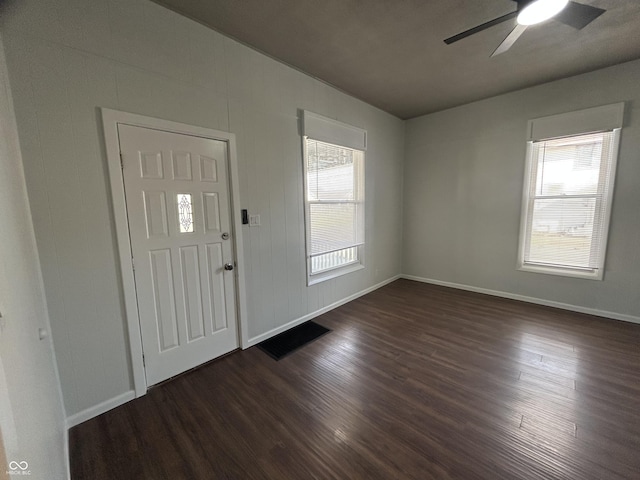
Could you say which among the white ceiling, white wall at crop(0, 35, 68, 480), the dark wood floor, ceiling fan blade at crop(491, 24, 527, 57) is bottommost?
the dark wood floor

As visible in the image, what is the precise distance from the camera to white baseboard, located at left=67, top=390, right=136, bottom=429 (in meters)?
1.68

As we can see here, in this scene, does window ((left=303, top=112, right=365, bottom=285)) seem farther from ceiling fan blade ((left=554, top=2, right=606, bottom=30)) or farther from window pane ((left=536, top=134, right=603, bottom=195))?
window pane ((left=536, top=134, right=603, bottom=195))

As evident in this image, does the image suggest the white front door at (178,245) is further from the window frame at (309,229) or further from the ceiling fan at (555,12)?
→ the ceiling fan at (555,12)

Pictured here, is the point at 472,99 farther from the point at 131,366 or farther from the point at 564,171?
the point at 131,366

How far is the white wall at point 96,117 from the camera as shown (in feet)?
4.88

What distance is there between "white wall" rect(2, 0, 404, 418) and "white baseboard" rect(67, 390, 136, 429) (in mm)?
20

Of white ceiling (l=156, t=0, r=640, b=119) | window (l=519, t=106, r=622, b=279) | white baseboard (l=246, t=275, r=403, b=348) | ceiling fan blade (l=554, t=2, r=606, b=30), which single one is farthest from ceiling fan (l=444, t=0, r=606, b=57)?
white baseboard (l=246, t=275, r=403, b=348)

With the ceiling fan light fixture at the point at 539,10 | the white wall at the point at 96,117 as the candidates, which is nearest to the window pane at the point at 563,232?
the ceiling fan light fixture at the point at 539,10

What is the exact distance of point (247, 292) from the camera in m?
2.55

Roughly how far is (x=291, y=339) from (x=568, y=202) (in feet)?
12.5

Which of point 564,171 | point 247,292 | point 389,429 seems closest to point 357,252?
point 247,292

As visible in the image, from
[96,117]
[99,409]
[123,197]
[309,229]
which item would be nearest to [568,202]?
[309,229]

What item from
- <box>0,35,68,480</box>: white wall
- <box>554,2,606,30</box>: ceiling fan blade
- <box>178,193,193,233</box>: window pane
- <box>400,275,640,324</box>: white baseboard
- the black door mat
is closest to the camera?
<box>0,35,68,480</box>: white wall

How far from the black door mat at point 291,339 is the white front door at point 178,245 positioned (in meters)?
0.43
